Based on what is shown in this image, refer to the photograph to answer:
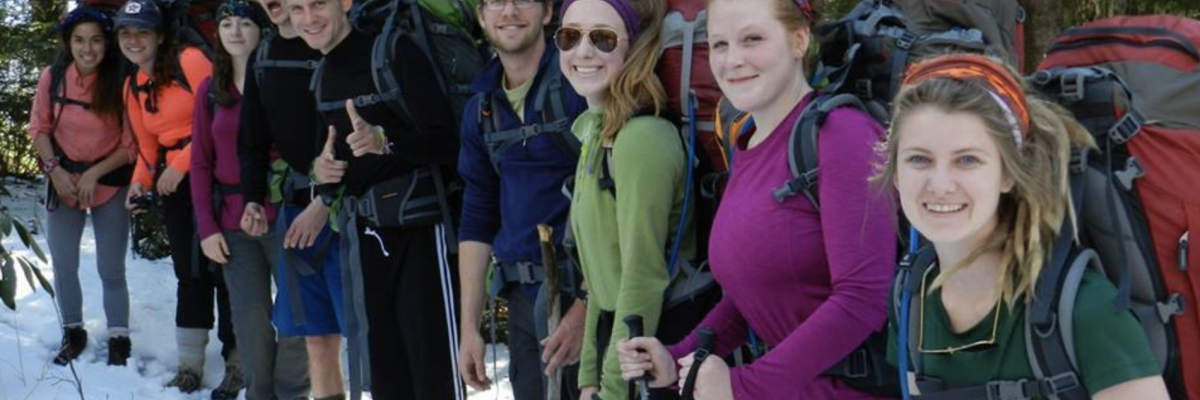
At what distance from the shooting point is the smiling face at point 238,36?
22.9 feet

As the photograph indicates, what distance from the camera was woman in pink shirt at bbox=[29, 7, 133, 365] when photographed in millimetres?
8234

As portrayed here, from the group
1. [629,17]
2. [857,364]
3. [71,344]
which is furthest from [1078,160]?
[71,344]

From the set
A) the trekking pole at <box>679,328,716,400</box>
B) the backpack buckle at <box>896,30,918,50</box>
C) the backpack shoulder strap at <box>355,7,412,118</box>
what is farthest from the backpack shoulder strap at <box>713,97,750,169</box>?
the backpack shoulder strap at <box>355,7,412,118</box>

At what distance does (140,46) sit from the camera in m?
7.81

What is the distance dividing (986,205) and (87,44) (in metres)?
6.93

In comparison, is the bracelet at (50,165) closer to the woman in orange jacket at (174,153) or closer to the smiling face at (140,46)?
the woman in orange jacket at (174,153)

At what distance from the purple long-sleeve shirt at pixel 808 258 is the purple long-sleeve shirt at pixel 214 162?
4.27m

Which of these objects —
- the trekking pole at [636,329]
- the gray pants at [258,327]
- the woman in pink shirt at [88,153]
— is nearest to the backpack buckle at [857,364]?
the trekking pole at [636,329]

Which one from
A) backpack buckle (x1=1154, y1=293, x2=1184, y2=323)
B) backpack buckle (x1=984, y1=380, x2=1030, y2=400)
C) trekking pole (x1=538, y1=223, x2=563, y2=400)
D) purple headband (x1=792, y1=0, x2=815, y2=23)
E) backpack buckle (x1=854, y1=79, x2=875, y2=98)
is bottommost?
trekking pole (x1=538, y1=223, x2=563, y2=400)

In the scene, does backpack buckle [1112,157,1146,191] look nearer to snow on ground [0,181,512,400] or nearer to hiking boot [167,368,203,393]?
snow on ground [0,181,512,400]

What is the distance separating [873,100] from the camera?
3.39 meters

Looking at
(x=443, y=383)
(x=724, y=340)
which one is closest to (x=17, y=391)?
(x=443, y=383)

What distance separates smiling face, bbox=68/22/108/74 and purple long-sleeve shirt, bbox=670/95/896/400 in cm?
597

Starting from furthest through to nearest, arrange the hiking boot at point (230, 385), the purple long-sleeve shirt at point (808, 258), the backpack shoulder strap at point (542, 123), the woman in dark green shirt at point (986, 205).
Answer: the hiking boot at point (230, 385)
the backpack shoulder strap at point (542, 123)
the purple long-sleeve shirt at point (808, 258)
the woman in dark green shirt at point (986, 205)
